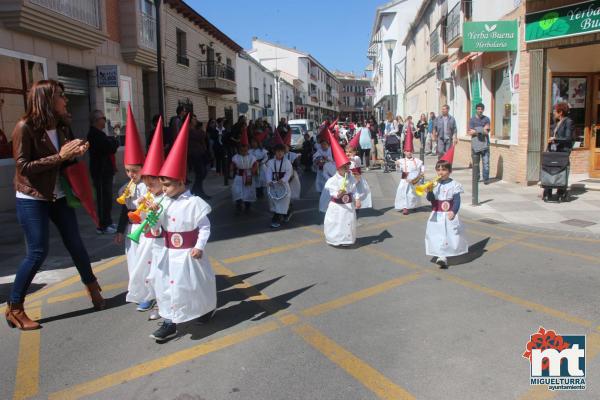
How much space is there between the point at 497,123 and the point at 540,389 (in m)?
13.0

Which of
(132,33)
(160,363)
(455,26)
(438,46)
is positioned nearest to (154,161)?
(160,363)

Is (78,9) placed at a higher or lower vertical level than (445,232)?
higher

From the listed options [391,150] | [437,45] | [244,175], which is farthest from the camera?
[437,45]

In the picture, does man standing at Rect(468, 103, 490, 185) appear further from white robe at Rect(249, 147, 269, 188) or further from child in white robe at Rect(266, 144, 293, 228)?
child in white robe at Rect(266, 144, 293, 228)

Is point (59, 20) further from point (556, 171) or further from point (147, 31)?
point (556, 171)

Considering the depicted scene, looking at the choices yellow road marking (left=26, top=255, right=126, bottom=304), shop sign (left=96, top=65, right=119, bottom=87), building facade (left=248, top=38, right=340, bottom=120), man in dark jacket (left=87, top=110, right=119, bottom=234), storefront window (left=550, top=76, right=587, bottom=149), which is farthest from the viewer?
building facade (left=248, top=38, right=340, bottom=120)

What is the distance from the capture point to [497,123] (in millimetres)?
14992

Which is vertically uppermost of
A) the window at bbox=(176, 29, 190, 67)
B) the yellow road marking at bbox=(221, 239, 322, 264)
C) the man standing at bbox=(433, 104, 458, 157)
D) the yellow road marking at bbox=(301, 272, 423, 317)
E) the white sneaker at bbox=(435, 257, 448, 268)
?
the window at bbox=(176, 29, 190, 67)

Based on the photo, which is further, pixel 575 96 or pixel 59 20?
pixel 575 96

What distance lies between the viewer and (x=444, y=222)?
6.02m

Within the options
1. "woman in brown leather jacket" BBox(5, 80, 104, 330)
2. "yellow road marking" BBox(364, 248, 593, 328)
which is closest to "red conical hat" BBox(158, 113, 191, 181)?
"woman in brown leather jacket" BBox(5, 80, 104, 330)

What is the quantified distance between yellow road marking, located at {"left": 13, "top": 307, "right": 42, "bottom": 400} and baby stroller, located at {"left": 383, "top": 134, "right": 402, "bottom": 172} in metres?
13.5

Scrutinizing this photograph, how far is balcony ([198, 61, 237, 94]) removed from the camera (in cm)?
2561

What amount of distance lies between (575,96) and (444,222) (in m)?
8.27
